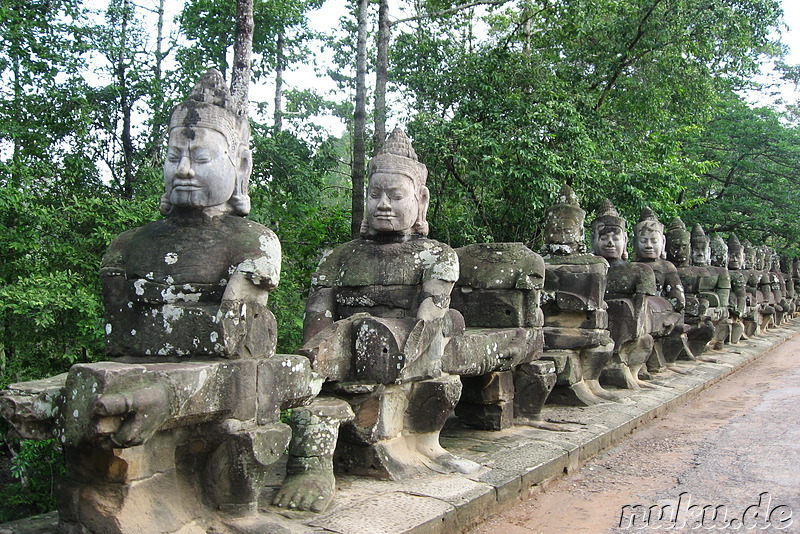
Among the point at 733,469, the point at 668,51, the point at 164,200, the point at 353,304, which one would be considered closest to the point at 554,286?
the point at 733,469

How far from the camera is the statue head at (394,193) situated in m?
5.16

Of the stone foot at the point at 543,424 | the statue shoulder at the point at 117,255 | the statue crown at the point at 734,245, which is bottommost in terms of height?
the stone foot at the point at 543,424

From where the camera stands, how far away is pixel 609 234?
926cm

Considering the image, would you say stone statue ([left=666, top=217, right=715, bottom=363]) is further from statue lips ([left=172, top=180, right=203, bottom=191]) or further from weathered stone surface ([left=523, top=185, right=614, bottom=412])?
statue lips ([left=172, top=180, right=203, bottom=191])

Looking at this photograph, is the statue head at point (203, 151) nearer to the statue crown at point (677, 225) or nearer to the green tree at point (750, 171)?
the statue crown at point (677, 225)

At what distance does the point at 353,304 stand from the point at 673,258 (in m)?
9.25

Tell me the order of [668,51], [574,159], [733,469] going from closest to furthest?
[733,469] → [574,159] → [668,51]

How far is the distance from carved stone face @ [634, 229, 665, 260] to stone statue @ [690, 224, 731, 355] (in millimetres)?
2682

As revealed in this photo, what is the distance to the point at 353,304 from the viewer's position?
517 centimetres

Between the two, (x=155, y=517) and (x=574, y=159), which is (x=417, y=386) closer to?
(x=155, y=517)

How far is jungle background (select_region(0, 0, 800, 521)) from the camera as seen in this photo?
6730 mm

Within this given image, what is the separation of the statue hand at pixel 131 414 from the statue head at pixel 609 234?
7.08 m

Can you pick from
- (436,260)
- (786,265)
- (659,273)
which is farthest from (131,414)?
(786,265)

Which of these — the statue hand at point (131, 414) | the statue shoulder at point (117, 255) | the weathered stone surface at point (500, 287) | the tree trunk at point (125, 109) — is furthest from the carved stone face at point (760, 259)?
the statue hand at point (131, 414)
